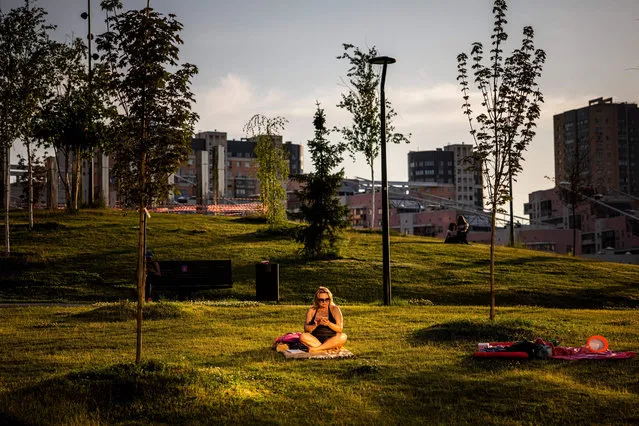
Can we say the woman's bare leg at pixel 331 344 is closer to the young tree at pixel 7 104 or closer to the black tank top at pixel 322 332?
the black tank top at pixel 322 332

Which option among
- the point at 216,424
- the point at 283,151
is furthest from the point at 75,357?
the point at 283,151

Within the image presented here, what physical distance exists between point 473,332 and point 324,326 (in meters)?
3.43

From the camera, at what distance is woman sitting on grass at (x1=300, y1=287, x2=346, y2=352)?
13984mm

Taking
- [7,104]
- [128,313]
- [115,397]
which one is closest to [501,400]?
[115,397]

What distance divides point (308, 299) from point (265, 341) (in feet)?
36.7

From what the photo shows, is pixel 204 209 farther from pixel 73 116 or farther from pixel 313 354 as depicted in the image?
pixel 313 354

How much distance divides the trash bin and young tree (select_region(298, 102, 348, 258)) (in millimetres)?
9334

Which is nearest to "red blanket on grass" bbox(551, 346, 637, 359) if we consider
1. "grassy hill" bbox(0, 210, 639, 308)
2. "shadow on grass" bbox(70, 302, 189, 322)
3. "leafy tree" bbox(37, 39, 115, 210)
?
"shadow on grass" bbox(70, 302, 189, 322)

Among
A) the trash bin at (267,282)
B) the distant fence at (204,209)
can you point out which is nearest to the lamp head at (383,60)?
the trash bin at (267,282)

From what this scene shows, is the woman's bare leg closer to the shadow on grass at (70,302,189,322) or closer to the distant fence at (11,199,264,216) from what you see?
the shadow on grass at (70,302,189,322)

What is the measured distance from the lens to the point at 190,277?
26.7 metres

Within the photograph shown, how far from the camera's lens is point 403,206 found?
136625 millimetres

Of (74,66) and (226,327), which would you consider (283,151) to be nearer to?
(74,66)

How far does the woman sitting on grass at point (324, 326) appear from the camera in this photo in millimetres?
13984
